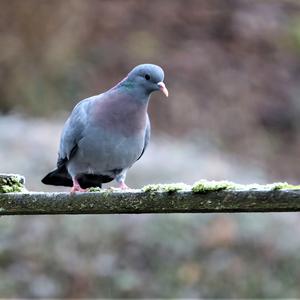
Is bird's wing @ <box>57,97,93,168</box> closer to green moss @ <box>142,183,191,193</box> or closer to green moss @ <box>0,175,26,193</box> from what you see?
green moss @ <box>0,175,26,193</box>

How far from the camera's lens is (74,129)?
4879 millimetres

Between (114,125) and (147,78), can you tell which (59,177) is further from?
(147,78)

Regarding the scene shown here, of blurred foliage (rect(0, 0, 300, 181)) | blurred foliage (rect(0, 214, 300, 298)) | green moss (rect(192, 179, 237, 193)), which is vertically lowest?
green moss (rect(192, 179, 237, 193))

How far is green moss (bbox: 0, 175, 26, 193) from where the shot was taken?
326 centimetres

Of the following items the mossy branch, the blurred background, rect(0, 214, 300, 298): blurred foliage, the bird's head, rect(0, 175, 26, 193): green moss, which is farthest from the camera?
the blurred background

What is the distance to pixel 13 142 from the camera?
368 inches

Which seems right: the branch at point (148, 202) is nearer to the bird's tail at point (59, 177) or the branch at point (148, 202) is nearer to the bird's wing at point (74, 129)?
the bird's wing at point (74, 129)

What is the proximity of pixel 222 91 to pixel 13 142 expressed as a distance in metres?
5.18

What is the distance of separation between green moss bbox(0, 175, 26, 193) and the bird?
4.43 feet

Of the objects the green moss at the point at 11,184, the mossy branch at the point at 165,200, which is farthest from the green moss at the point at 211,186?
the green moss at the point at 11,184

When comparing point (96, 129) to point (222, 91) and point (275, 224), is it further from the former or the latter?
point (222, 91)

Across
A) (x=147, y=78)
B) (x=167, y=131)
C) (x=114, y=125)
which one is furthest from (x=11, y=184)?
(x=167, y=131)

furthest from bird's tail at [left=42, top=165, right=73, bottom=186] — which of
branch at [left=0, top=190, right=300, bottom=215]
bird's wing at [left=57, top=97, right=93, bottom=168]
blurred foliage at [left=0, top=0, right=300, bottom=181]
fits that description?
blurred foliage at [left=0, top=0, right=300, bottom=181]

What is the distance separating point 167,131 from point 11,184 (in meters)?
9.26
